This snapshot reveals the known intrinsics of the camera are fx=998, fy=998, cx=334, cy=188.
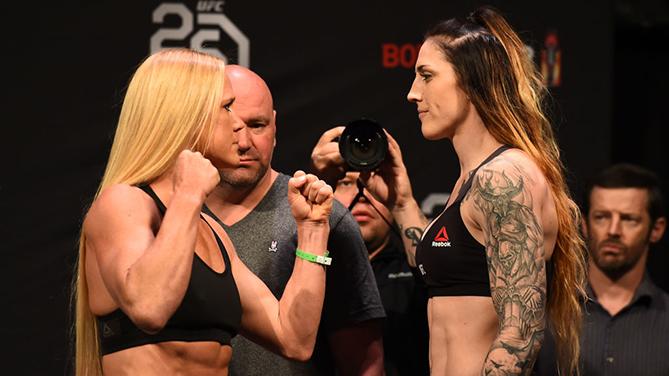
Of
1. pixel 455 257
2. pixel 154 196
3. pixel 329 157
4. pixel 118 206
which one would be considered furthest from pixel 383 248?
pixel 118 206

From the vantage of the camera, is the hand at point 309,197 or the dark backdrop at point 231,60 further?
the dark backdrop at point 231,60

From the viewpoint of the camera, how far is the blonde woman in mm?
1927

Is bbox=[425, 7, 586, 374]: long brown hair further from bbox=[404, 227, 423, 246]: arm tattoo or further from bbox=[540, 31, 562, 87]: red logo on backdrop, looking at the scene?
bbox=[540, 31, 562, 87]: red logo on backdrop

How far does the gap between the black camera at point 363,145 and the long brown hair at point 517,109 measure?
0.42m

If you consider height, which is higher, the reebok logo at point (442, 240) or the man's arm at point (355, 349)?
the reebok logo at point (442, 240)

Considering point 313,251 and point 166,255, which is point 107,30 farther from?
point 166,255

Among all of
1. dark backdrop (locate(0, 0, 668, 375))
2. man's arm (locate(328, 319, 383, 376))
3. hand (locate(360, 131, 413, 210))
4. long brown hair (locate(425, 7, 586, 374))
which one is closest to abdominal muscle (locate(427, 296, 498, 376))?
long brown hair (locate(425, 7, 586, 374))

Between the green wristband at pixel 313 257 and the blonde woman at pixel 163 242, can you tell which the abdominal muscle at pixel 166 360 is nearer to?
the blonde woman at pixel 163 242

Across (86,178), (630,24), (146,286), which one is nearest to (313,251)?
(146,286)

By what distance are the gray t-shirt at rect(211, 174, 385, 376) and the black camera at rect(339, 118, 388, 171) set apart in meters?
0.15

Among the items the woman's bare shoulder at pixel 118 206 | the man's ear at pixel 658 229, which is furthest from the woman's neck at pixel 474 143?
the man's ear at pixel 658 229


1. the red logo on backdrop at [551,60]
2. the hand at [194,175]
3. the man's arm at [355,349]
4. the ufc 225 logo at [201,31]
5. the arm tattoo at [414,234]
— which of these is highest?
the ufc 225 logo at [201,31]

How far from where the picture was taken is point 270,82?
348cm

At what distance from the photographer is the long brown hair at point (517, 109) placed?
8.05 ft
